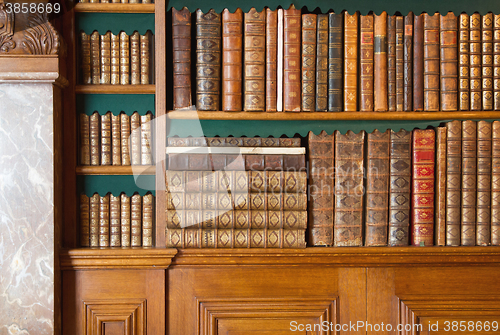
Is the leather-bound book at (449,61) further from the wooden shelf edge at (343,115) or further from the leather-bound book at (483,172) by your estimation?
the leather-bound book at (483,172)

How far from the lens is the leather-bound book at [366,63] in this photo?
62.7 inches

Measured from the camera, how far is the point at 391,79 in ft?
5.27

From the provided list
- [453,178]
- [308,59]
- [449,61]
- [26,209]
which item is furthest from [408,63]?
[26,209]

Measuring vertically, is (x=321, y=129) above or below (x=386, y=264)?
above

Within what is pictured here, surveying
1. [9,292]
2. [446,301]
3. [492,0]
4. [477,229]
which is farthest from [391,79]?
[9,292]

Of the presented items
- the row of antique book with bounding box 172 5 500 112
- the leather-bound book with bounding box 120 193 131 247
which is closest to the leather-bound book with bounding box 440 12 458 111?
the row of antique book with bounding box 172 5 500 112

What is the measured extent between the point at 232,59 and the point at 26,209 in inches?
41.4

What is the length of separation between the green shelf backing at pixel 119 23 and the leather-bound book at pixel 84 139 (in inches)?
16.0

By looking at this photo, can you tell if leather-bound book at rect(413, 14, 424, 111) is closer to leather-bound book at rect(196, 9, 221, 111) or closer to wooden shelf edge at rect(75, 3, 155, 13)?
leather-bound book at rect(196, 9, 221, 111)

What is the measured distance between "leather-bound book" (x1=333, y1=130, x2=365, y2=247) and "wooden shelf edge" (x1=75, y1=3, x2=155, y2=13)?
998 millimetres

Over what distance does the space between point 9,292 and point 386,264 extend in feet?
5.19

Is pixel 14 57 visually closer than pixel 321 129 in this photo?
Yes

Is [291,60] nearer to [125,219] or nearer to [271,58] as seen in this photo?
[271,58]

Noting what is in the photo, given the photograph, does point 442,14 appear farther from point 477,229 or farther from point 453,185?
point 477,229
